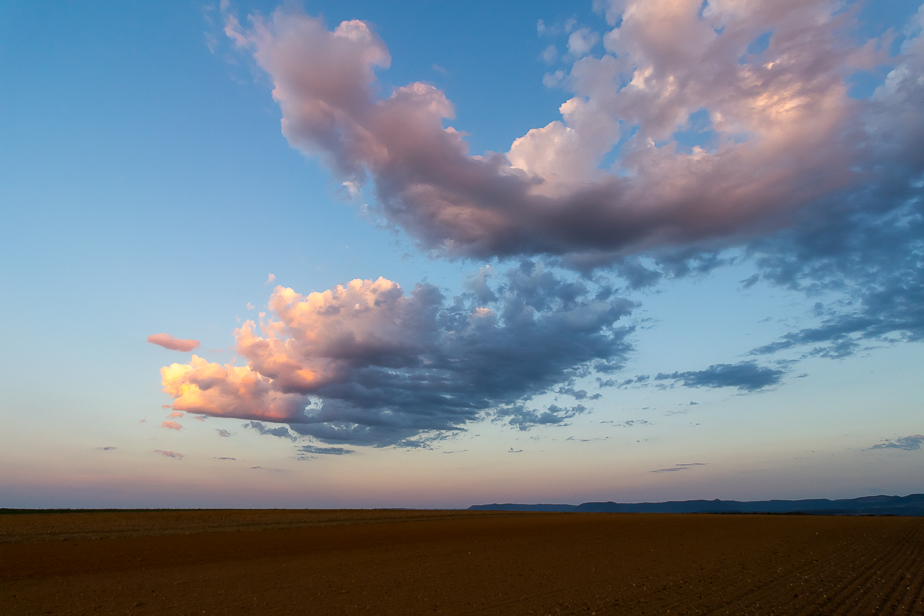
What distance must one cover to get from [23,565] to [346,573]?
57.2 ft

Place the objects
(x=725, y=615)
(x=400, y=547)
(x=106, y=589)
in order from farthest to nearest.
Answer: (x=400, y=547)
(x=106, y=589)
(x=725, y=615)

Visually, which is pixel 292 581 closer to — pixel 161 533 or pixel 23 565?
pixel 23 565

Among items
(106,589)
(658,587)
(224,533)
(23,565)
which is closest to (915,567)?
(658,587)

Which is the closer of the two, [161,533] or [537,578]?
[537,578]

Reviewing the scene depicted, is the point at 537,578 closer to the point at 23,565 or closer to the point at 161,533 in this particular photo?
the point at 23,565

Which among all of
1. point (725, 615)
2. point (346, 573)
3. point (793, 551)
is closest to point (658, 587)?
point (725, 615)

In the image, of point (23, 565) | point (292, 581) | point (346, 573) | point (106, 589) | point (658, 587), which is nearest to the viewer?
point (658, 587)

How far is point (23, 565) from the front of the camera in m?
26.0

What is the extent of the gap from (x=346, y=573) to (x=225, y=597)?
640cm

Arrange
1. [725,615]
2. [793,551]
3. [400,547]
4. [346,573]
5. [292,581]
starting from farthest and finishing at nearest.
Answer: [400,547], [793,551], [346,573], [292,581], [725,615]

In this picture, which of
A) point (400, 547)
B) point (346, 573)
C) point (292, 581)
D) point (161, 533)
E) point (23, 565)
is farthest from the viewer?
point (161, 533)

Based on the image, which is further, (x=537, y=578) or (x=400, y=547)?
(x=400, y=547)

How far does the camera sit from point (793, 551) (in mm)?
29141

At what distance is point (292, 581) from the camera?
821 inches
